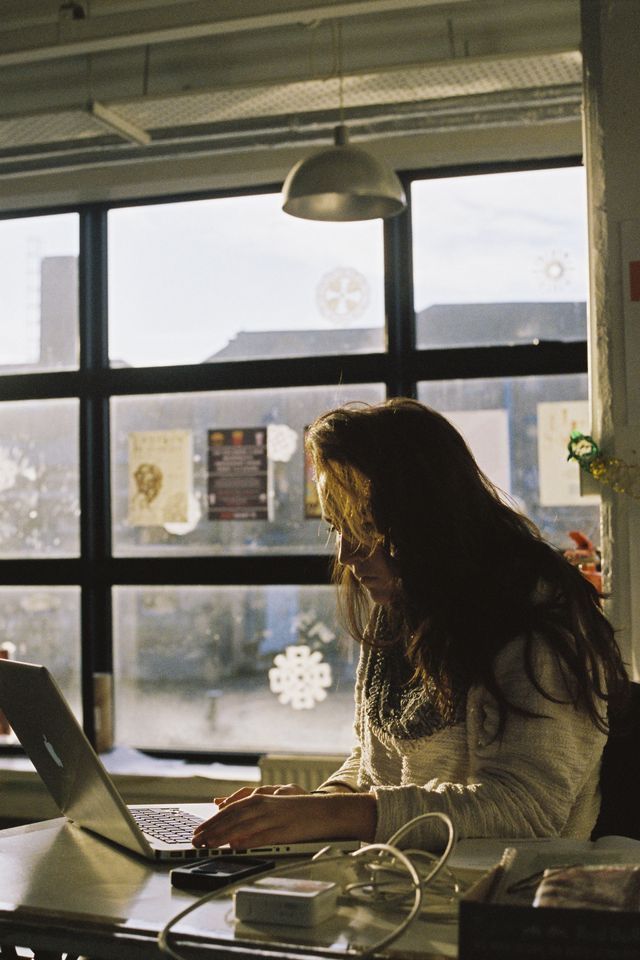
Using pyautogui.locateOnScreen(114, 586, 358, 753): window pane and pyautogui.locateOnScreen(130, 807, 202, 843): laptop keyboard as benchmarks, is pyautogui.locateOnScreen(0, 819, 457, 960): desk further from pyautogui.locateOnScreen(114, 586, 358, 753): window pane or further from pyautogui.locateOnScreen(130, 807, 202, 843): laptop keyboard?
pyautogui.locateOnScreen(114, 586, 358, 753): window pane

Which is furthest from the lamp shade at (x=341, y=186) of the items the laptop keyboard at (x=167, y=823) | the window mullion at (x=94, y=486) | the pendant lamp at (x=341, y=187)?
the laptop keyboard at (x=167, y=823)

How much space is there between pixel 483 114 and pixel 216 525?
1.96 m

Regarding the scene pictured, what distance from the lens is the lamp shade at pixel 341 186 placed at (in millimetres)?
3119

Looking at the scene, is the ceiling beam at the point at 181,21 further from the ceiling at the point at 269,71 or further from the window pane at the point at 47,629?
the window pane at the point at 47,629

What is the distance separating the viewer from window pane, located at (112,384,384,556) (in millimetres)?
4672

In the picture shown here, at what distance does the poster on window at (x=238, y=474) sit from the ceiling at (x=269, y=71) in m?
1.16

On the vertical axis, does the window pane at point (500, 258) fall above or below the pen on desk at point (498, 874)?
above

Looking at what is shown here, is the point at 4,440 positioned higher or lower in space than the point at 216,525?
higher

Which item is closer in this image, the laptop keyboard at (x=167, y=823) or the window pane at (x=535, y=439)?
the laptop keyboard at (x=167, y=823)

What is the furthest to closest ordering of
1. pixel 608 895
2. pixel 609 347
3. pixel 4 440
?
pixel 4 440
pixel 609 347
pixel 608 895

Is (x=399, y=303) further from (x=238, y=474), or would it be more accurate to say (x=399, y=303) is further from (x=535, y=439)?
(x=238, y=474)

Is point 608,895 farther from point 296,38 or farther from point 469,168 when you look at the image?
point 469,168

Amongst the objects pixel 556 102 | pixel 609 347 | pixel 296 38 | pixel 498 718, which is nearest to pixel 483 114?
pixel 556 102

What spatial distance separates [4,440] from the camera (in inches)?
200
